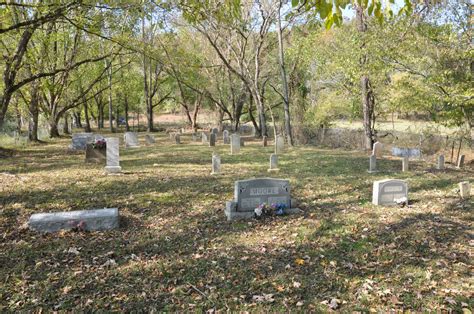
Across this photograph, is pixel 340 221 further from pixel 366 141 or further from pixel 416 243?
pixel 366 141

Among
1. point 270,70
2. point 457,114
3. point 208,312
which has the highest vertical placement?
point 270,70

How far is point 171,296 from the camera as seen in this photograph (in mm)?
4102

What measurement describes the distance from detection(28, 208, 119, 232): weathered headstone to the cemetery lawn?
0.15 meters

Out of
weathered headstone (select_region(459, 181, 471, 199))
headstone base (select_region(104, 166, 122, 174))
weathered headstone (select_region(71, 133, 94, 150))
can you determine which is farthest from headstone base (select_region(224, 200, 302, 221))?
weathered headstone (select_region(71, 133, 94, 150))

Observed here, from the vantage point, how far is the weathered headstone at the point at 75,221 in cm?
593

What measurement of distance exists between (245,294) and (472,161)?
16181mm

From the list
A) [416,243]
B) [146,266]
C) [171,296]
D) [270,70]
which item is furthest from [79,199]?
[270,70]

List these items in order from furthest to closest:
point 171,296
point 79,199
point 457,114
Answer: point 457,114
point 79,199
point 171,296

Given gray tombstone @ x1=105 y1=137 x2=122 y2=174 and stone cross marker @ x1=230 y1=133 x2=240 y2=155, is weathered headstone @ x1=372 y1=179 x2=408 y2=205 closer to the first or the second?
gray tombstone @ x1=105 y1=137 x2=122 y2=174

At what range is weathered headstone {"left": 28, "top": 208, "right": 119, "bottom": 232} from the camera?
5930mm

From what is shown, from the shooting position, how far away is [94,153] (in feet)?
44.7

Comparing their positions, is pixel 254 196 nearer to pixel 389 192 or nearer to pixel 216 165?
pixel 389 192

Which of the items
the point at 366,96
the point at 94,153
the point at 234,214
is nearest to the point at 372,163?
Answer: the point at 234,214

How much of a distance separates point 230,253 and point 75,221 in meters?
2.71
